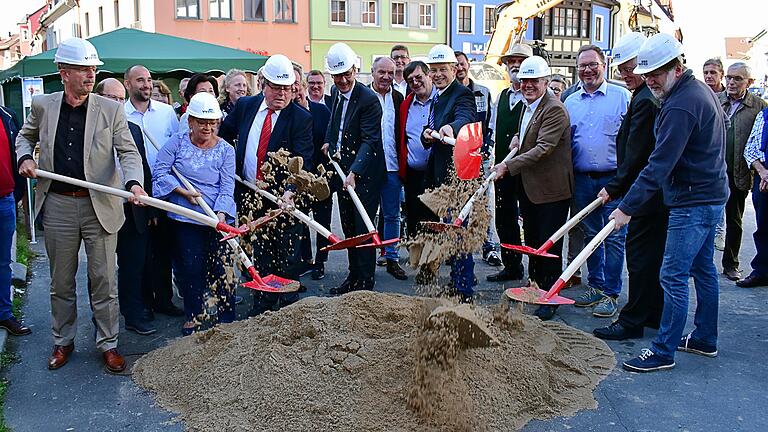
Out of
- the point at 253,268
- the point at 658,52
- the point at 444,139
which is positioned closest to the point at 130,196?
the point at 253,268

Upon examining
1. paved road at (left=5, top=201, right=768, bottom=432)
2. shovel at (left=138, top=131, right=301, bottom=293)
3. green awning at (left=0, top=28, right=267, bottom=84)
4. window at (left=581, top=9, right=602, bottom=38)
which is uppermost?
window at (left=581, top=9, right=602, bottom=38)

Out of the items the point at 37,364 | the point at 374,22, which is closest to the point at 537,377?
the point at 37,364

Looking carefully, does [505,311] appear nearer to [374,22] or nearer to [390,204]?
[390,204]

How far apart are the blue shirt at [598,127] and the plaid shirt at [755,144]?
155cm

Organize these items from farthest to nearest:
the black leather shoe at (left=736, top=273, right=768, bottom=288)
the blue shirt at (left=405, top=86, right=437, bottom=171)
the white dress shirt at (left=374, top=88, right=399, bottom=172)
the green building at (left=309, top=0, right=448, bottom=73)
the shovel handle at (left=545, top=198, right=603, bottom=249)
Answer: the green building at (left=309, top=0, right=448, bottom=73), the white dress shirt at (left=374, top=88, right=399, bottom=172), the black leather shoe at (left=736, top=273, right=768, bottom=288), the blue shirt at (left=405, top=86, right=437, bottom=171), the shovel handle at (left=545, top=198, right=603, bottom=249)

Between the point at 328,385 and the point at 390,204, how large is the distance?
3.15 metres

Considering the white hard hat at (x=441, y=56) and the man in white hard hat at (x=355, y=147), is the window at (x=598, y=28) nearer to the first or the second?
the white hard hat at (x=441, y=56)

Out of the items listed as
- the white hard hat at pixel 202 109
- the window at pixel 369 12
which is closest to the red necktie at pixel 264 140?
the white hard hat at pixel 202 109

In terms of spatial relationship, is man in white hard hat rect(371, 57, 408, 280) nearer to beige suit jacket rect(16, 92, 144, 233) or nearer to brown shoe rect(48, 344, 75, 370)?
beige suit jacket rect(16, 92, 144, 233)

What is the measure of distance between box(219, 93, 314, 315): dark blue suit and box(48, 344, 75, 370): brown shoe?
4.44 ft

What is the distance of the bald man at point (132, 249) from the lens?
5008 millimetres

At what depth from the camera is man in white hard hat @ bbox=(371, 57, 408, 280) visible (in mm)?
→ 6453

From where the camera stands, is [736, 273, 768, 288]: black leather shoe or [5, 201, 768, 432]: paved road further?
[736, 273, 768, 288]: black leather shoe

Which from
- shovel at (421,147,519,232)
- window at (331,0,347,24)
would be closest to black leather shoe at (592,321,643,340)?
shovel at (421,147,519,232)
